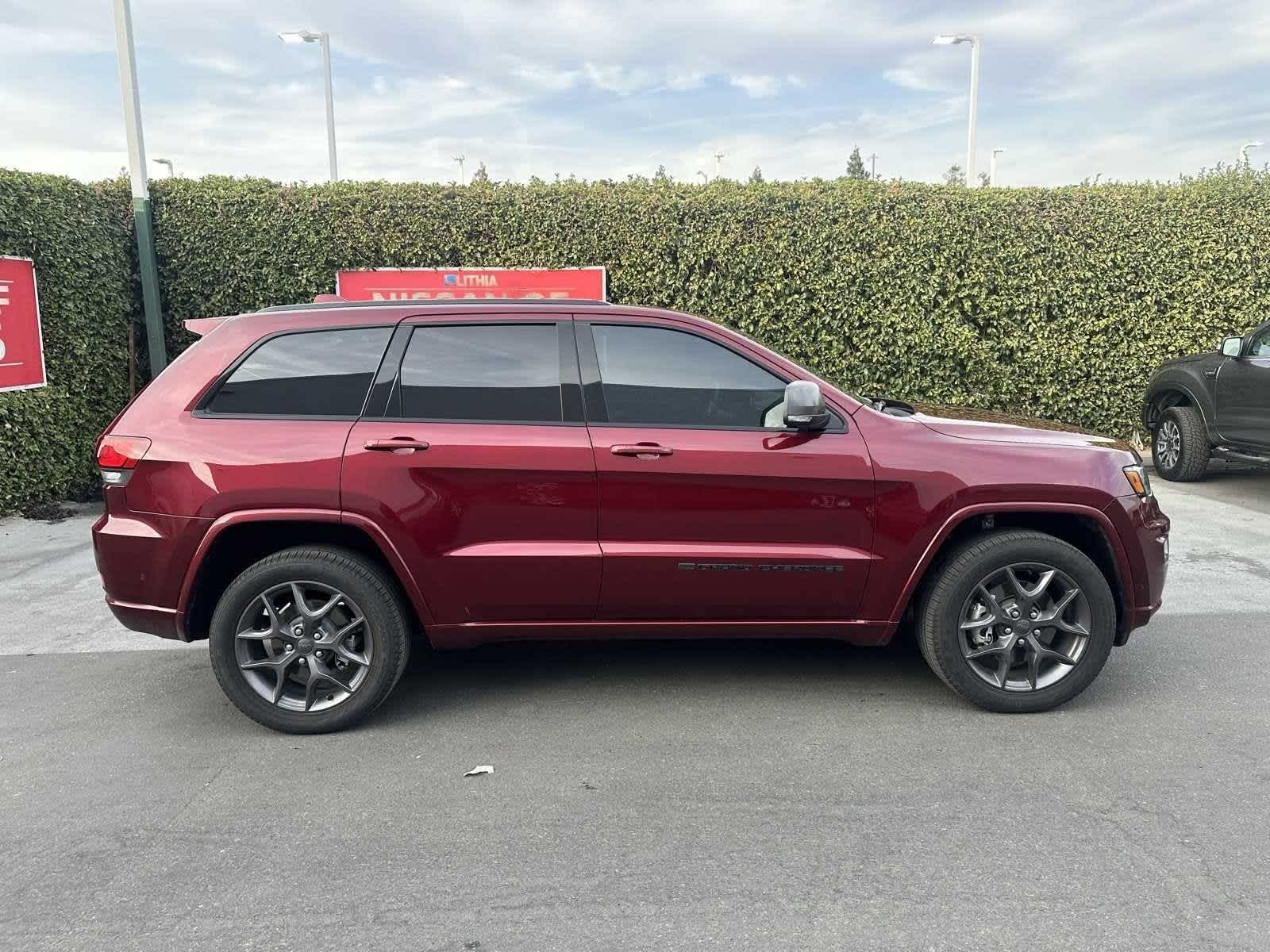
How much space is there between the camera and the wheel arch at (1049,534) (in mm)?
3865

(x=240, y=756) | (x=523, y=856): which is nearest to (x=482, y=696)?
(x=240, y=756)

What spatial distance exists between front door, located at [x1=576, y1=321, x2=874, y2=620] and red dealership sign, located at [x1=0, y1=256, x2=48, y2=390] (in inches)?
236

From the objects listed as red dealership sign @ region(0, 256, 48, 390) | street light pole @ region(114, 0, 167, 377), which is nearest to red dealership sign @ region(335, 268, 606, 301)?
street light pole @ region(114, 0, 167, 377)

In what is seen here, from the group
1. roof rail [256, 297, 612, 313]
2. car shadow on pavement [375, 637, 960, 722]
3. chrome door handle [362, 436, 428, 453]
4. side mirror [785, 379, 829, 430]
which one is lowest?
car shadow on pavement [375, 637, 960, 722]

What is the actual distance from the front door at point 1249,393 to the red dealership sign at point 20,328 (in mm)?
10301

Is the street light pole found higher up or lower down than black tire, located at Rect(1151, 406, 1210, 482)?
higher up

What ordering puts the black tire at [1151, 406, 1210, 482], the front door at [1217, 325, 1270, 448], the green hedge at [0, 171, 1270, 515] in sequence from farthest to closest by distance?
1. the green hedge at [0, 171, 1270, 515]
2. the black tire at [1151, 406, 1210, 482]
3. the front door at [1217, 325, 1270, 448]

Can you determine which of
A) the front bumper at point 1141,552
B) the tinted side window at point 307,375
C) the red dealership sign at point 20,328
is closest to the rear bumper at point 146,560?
the tinted side window at point 307,375

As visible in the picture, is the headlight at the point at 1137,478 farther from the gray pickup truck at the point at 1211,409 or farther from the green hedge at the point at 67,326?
the green hedge at the point at 67,326

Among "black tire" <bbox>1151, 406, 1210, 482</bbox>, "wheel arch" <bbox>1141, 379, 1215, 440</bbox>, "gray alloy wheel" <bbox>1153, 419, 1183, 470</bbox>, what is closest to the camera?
"wheel arch" <bbox>1141, 379, 1215, 440</bbox>

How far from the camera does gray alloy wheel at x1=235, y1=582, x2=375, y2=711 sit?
3.79 meters

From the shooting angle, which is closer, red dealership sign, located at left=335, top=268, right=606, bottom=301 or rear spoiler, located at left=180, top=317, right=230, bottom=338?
rear spoiler, located at left=180, top=317, right=230, bottom=338

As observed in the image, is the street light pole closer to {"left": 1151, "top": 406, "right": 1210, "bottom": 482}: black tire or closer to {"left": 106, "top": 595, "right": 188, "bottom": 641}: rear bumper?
{"left": 106, "top": 595, "right": 188, "bottom": 641}: rear bumper

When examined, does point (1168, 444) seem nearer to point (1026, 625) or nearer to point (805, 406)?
point (1026, 625)
